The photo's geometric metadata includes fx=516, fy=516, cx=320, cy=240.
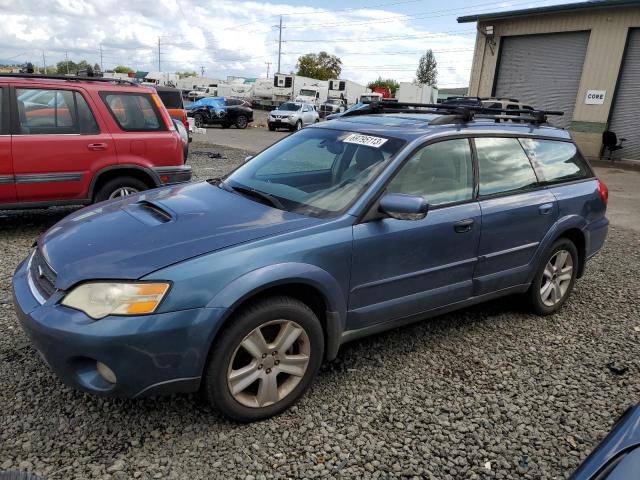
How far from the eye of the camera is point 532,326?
165 inches

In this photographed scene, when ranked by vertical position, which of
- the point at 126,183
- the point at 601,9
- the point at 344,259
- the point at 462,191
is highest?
the point at 601,9

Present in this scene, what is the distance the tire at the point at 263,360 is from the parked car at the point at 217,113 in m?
25.2

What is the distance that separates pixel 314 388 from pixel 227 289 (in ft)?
3.40

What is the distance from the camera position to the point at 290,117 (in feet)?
87.3

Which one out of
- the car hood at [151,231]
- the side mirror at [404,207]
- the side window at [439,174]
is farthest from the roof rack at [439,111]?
the car hood at [151,231]

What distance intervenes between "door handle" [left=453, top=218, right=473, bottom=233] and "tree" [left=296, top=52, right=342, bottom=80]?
88.8m

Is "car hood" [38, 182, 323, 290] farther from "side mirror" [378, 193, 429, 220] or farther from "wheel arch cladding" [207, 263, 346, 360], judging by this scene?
"side mirror" [378, 193, 429, 220]

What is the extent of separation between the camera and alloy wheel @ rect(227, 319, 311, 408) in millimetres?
2625

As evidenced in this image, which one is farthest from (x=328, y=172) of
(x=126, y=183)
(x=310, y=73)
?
(x=310, y=73)

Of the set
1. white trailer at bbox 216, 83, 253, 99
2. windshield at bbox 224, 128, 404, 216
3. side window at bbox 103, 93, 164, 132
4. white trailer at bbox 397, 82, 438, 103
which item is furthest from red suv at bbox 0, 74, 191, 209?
white trailer at bbox 216, 83, 253, 99

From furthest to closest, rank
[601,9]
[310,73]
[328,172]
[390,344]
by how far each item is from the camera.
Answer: [310,73] < [601,9] < [390,344] < [328,172]

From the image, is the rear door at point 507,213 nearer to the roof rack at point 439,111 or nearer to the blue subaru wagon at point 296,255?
the blue subaru wagon at point 296,255

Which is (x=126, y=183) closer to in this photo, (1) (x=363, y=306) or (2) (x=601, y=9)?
(1) (x=363, y=306)

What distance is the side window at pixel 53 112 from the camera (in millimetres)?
5527
